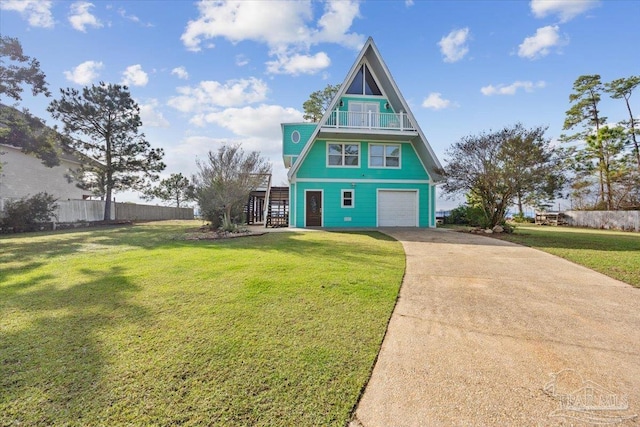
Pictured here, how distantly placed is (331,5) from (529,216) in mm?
27841

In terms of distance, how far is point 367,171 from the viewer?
16.0 metres

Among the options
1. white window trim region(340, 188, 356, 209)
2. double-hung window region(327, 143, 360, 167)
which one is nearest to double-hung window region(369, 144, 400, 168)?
double-hung window region(327, 143, 360, 167)

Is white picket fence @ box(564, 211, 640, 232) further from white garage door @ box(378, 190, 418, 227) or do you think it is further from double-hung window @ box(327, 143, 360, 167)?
double-hung window @ box(327, 143, 360, 167)

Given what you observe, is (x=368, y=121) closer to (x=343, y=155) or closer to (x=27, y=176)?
(x=343, y=155)

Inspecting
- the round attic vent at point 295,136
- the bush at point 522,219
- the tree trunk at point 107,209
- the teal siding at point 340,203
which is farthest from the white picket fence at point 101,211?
the bush at point 522,219

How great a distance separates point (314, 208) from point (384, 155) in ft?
16.6

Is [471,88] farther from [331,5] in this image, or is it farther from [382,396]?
[382,396]

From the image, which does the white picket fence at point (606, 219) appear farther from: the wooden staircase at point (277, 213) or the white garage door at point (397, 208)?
the wooden staircase at point (277, 213)

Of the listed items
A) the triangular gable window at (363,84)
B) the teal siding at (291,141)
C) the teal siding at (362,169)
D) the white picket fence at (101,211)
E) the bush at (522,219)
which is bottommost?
the bush at (522,219)

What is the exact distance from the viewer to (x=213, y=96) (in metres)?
13.9

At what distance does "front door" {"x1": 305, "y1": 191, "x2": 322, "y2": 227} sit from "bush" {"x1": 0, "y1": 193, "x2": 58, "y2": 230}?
14474 mm

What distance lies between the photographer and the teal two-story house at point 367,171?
15508 millimetres

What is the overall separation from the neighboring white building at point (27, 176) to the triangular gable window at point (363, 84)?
69.8ft

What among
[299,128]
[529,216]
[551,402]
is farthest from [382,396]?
[529,216]
